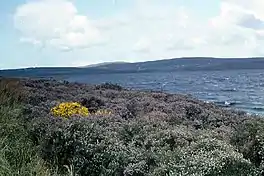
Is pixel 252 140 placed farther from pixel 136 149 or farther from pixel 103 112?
pixel 103 112

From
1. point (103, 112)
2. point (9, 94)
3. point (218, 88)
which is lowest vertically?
point (218, 88)

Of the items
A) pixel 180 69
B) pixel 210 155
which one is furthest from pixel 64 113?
pixel 180 69

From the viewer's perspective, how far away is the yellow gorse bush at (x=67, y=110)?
10.4 meters

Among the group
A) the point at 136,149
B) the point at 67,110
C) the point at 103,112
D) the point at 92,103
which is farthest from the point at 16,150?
the point at 92,103

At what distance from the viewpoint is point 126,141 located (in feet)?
28.5

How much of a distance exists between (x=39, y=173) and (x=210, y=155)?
8.73 feet

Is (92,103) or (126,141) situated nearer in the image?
(126,141)

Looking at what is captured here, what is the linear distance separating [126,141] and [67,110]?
97.5 inches

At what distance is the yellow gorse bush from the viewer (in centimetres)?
1042

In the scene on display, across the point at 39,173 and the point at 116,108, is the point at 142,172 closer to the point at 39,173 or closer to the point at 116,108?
the point at 39,173

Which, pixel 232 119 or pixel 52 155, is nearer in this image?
pixel 52 155

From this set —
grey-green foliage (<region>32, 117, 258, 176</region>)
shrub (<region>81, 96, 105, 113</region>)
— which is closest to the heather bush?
grey-green foliage (<region>32, 117, 258, 176</region>)

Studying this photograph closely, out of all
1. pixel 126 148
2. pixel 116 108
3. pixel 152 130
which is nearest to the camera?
pixel 126 148

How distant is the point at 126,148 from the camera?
8.10 meters
